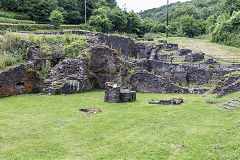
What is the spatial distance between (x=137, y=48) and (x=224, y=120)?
29.4 metres

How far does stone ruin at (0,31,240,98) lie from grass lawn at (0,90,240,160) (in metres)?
3.09

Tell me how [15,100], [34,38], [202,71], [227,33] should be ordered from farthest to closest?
[227,33] → [202,71] → [34,38] → [15,100]

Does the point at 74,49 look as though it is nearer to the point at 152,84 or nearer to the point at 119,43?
the point at 152,84

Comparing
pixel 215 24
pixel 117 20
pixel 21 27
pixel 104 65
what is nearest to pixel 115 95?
pixel 104 65

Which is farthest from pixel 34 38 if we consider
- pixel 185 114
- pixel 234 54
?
pixel 234 54

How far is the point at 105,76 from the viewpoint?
2197cm

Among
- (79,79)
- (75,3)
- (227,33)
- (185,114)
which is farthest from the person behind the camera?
(75,3)

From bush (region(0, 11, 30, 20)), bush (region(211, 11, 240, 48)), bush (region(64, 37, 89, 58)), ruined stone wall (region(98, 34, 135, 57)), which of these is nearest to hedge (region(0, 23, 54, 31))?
bush (region(0, 11, 30, 20))

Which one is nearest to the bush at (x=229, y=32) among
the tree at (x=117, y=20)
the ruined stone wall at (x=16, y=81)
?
the tree at (x=117, y=20)

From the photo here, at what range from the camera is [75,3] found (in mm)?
57219

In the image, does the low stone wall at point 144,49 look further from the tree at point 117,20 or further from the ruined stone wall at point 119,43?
the tree at point 117,20

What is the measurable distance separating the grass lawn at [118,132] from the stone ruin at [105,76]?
3088mm

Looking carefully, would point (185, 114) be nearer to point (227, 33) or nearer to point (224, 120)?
point (224, 120)

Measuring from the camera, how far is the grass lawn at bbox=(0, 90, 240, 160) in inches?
299
